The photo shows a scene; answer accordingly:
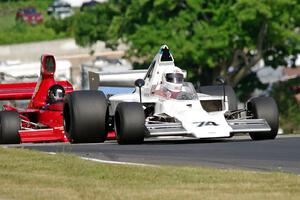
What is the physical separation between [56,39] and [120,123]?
5705 centimetres

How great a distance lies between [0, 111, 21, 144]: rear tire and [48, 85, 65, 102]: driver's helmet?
364 cm

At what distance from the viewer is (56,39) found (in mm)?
77875

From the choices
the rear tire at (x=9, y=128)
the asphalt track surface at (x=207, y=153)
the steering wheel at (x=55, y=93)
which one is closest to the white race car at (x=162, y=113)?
the asphalt track surface at (x=207, y=153)

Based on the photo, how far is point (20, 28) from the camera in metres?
84.5

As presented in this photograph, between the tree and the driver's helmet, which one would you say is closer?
the driver's helmet

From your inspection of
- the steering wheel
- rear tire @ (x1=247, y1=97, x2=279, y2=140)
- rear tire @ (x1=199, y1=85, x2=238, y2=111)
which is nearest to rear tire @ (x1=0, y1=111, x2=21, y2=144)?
rear tire @ (x1=199, y1=85, x2=238, y2=111)

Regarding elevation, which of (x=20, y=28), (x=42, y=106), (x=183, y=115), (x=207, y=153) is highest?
(x=20, y=28)

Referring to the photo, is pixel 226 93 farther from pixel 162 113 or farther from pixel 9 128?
pixel 9 128

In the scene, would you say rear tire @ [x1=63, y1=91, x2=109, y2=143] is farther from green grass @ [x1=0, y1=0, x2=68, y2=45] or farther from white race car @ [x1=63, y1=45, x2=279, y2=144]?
green grass @ [x1=0, y1=0, x2=68, y2=45]

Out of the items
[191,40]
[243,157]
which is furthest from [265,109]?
[191,40]

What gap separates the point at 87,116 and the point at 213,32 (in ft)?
112

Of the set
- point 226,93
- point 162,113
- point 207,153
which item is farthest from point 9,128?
point 207,153

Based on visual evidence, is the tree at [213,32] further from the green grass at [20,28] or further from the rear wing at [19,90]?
the rear wing at [19,90]

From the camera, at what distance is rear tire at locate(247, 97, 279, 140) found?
2195cm
